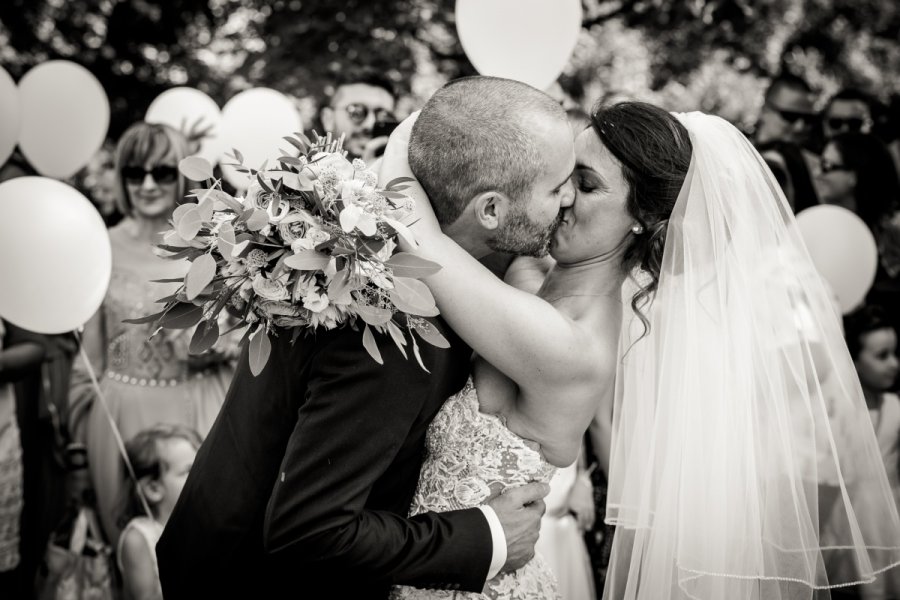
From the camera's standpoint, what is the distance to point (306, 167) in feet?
6.28

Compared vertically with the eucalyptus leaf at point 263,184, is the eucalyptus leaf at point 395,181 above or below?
above

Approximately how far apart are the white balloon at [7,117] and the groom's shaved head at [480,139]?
275 cm

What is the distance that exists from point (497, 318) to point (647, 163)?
66cm

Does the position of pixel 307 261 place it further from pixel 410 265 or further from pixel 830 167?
pixel 830 167

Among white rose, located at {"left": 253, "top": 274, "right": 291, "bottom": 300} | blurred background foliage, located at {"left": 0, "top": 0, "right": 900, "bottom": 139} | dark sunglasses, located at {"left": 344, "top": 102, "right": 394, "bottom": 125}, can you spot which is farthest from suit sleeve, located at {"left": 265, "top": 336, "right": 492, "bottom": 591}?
blurred background foliage, located at {"left": 0, "top": 0, "right": 900, "bottom": 139}

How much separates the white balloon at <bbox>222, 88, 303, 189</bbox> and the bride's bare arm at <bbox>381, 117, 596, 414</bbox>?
9.63 feet

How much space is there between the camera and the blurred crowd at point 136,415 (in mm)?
4379

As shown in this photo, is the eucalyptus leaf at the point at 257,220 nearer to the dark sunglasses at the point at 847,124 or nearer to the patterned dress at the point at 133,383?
the patterned dress at the point at 133,383

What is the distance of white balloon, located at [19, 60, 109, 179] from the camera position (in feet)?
15.6

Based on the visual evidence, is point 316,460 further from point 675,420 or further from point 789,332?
point 789,332

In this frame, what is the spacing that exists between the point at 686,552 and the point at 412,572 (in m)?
0.81

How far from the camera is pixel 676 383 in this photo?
8.18ft

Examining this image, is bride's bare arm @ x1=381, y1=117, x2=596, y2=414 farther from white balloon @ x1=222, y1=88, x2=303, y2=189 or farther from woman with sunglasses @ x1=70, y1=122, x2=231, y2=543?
white balloon @ x1=222, y1=88, x2=303, y2=189

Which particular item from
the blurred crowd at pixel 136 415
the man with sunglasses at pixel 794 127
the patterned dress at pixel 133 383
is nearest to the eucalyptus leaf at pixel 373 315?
the blurred crowd at pixel 136 415
